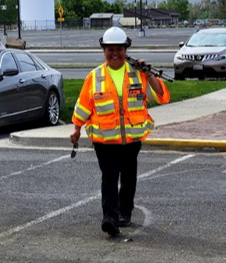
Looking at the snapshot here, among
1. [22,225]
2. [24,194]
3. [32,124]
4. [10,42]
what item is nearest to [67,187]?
[24,194]

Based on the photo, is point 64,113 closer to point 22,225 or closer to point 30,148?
point 30,148

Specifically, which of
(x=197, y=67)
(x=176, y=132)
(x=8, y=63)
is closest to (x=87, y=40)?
(x=197, y=67)

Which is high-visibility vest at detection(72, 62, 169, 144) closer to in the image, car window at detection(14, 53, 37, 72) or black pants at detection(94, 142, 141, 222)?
black pants at detection(94, 142, 141, 222)

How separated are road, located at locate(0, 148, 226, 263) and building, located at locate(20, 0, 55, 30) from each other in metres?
111

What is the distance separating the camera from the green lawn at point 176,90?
14.5m

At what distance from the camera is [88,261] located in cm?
563

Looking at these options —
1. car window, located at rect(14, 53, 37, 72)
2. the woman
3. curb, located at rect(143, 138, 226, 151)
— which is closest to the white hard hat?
the woman

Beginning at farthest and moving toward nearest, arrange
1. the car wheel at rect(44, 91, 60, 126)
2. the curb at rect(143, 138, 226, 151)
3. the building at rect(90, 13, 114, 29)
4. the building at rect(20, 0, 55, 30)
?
the building at rect(20, 0, 55, 30)
the building at rect(90, 13, 114, 29)
the car wheel at rect(44, 91, 60, 126)
the curb at rect(143, 138, 226, 151)

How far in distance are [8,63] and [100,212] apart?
599 cm

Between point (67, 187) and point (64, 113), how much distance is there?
19.4 feet

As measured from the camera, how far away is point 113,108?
6.18m

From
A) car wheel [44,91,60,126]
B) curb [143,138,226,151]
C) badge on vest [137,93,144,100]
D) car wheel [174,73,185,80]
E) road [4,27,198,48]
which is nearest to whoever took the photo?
badge on vest [137,93,144,100]

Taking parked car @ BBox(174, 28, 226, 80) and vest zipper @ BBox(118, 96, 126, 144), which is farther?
parked car @ BBox(174, 28, 226, 80)

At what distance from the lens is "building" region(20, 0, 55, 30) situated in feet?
393
